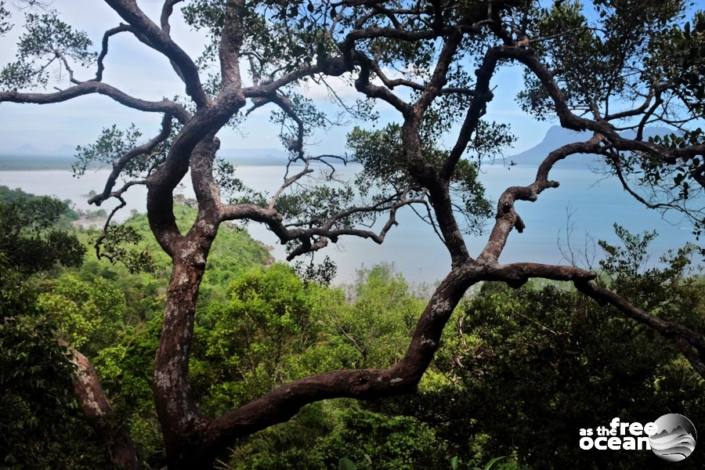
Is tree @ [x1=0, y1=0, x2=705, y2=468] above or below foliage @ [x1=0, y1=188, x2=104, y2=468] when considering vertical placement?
above

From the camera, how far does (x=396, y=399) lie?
17.2ft

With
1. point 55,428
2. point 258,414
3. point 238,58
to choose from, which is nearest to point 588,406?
point 258,414

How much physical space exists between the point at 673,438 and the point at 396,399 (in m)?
2.33

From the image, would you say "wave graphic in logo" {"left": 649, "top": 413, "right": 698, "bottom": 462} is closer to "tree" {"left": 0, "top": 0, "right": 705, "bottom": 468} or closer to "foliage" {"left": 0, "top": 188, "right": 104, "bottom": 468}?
"tree" {"left": 0, "top": 0, "right": 705, "bottom": 468}

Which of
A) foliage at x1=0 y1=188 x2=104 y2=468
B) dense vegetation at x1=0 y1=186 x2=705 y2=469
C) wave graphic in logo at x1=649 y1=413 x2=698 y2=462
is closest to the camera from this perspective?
foliage at x1=0 y1=188 x2=104 y2=468

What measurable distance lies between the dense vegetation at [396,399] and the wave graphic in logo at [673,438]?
10 centimetres

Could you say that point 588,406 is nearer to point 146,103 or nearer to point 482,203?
point 482,203

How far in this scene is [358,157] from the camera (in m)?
7.22

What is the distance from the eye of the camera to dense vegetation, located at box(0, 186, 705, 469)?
3.53 metres

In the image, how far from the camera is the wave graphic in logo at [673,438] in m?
3.95

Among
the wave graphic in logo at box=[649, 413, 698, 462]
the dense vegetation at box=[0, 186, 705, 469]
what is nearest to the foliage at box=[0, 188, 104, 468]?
the dense vegetation at box=[0, 186, 705, 469]

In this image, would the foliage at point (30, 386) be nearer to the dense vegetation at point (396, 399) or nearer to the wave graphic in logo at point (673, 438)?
the dense vegetation at point (396, 399)

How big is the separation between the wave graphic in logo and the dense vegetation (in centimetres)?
10

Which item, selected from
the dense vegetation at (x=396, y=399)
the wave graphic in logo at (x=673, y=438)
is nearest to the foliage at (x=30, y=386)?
the dense vegetation at (x=396, y=399)
